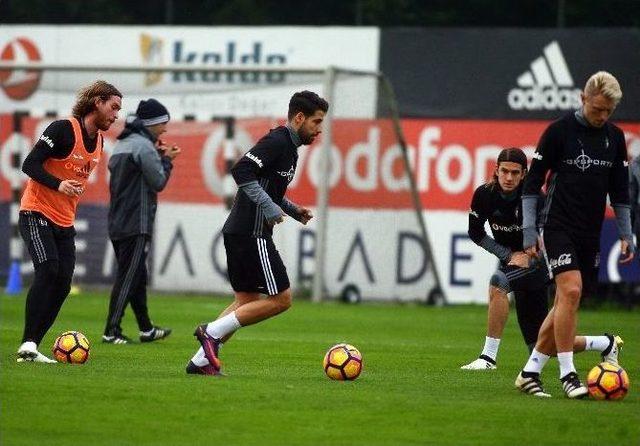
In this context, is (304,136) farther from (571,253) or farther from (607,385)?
(607,385)

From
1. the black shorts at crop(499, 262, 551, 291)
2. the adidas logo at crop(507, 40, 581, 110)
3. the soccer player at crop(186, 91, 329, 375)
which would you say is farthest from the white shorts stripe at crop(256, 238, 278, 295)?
the adidas logo at crop(507, 40, 581, 110)

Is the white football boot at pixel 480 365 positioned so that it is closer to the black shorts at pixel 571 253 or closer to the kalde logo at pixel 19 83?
the black shorts at pixel 571 253

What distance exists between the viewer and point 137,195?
15.6 meters

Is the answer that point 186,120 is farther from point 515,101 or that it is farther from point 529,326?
point 529,326

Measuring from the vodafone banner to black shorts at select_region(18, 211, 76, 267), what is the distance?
11626mm

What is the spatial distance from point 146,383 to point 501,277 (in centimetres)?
371

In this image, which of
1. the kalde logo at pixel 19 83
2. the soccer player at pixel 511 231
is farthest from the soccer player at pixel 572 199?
the kalde logo at pixel 19 83


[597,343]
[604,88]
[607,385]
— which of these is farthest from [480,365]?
[604,88]

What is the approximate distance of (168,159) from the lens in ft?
52.1

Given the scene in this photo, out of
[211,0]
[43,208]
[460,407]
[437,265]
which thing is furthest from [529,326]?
[211,0]

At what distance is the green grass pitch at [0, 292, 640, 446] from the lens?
28.1 feet

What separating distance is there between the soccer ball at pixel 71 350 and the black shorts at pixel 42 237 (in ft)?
2.12

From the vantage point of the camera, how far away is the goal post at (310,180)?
23.8 metres

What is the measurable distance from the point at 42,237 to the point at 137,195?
3.42 m
